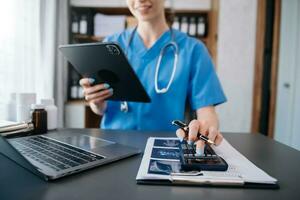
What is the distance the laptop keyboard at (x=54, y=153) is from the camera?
459mm

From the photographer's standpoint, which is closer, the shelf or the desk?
the desk

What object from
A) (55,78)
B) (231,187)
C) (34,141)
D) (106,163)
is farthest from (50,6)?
(231,187)

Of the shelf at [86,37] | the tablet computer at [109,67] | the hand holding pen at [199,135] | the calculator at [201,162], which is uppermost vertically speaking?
the shelf at [86,37]

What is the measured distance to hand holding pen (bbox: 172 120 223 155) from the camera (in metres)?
0.51

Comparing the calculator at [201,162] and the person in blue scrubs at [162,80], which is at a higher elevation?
the person in blue scrubs at [162,80]

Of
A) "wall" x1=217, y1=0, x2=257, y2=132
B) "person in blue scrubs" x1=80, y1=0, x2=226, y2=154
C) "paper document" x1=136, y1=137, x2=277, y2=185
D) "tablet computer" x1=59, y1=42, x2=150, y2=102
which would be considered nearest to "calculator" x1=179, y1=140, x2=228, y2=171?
"paper document" x1=136, y1=137, x2=277, y2=185

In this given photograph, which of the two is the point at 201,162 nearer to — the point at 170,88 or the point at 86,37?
the point at 170,88

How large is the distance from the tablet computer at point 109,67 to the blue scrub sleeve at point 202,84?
0.77 ft

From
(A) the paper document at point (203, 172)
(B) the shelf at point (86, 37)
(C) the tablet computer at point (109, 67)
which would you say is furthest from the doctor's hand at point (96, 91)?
(B) the shelf at point (86, 37)

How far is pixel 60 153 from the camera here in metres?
0.51

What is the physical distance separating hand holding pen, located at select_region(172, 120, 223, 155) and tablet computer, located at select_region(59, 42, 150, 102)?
21 cm

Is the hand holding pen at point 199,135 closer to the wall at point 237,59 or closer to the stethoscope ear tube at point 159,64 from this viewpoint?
the stethoscope ear tube at point 159,64

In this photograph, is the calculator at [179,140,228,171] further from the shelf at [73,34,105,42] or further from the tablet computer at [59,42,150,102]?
the shelf at [73,34,105,42]

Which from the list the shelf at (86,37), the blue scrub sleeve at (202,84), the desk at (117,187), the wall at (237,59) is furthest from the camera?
the shelf at (86,37)
